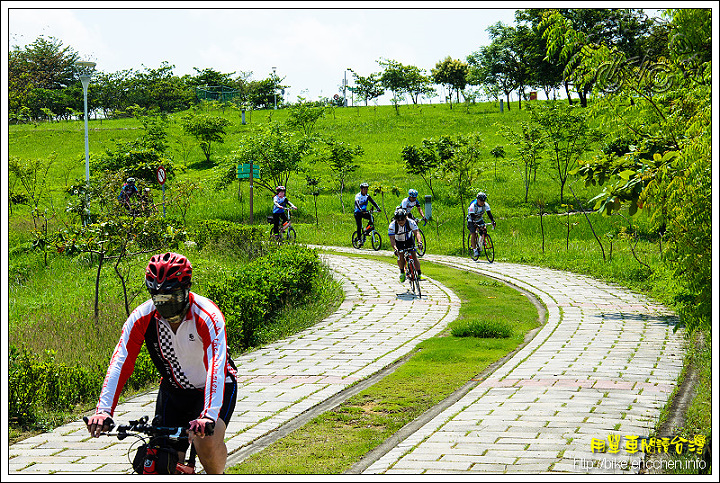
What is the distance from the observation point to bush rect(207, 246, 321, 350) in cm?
1067

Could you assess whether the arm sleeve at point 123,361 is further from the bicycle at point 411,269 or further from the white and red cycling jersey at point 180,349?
the bicycle at point 411,269

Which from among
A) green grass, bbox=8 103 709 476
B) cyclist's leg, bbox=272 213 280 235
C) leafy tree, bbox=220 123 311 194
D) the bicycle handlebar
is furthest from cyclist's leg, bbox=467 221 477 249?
the bicycle handlebar

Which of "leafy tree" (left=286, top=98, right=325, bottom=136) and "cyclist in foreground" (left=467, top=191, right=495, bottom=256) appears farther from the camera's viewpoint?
"leafy tree" (left=286, top=98, right=325, bottom=136)

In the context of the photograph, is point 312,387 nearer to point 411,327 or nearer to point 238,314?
point 238,314

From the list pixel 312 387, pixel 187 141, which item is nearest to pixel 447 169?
pixel 312 387

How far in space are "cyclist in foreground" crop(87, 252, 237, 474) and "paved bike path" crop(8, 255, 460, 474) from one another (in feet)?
5.76

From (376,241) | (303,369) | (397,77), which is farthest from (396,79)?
(303,369)

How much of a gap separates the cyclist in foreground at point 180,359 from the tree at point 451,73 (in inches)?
2393

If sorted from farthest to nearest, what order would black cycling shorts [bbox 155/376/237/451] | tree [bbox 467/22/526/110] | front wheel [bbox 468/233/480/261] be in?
tree [bbox 467/22/526/110] < front wheel [bbox 468/233/480/261] < black cycling shorts [bbox 155/376/237/451]

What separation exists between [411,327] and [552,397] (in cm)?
479

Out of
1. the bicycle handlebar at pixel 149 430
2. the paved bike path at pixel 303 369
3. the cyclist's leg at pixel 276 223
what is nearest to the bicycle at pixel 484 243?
the paved bike path at pixel 303 369

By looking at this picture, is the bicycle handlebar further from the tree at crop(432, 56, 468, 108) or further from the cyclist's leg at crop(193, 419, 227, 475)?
the tree at crop(432, 56, 468, 108)

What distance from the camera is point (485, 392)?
26.4 feet

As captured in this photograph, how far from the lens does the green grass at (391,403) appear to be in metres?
5.98
